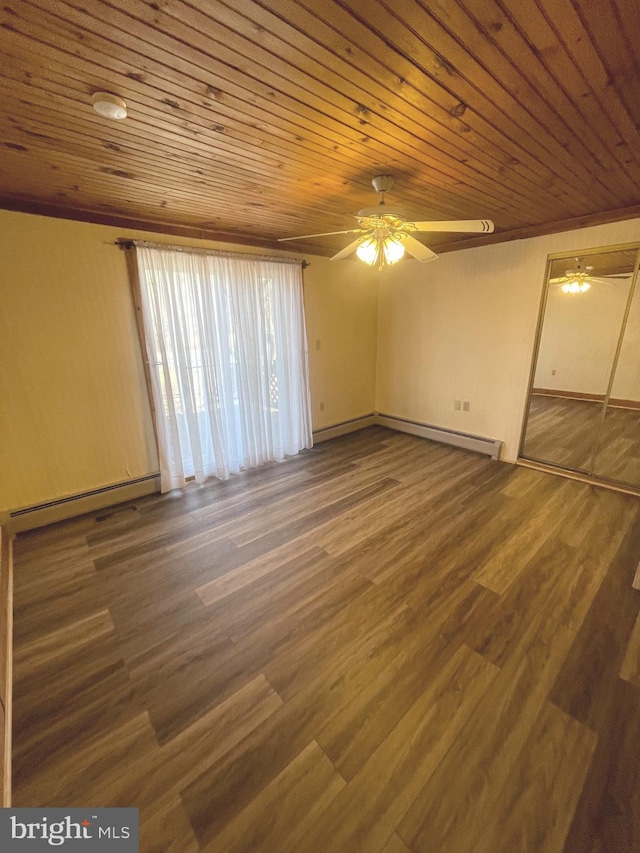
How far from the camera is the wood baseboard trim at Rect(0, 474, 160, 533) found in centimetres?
274

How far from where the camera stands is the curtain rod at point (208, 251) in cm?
285

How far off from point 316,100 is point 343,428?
3.86 metres

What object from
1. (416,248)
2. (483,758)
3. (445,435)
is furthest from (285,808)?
(445,435)

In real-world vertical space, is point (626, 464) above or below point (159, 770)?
above

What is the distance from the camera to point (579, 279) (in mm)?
3391

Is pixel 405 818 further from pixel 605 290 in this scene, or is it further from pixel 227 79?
pixel 605 290

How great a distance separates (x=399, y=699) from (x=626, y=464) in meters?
3.45

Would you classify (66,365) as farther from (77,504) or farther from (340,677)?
(340,677)

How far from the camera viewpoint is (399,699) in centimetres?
152

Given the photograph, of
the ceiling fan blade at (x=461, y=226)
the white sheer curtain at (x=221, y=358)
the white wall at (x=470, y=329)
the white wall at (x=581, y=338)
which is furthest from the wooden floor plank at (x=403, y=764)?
the white wall at (x=581, y=338)

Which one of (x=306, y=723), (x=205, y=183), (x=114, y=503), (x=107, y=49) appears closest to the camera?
(x=107, y=49)

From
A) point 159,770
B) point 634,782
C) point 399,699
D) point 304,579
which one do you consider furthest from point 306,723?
point 634,782

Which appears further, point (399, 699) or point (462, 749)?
point (399, 699)

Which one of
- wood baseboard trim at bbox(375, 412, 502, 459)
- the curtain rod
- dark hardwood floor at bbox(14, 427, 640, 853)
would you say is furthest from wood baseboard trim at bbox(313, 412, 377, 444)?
the curtain rod
